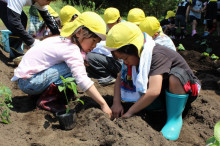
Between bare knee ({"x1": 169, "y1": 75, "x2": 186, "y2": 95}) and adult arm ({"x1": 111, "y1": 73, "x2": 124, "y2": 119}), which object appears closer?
bare knee ({"x1": 169, "y1": 75, "x2": 186, "y2": 95})

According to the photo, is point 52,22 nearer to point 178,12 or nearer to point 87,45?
point 87,45

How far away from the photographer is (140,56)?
80.3 inches

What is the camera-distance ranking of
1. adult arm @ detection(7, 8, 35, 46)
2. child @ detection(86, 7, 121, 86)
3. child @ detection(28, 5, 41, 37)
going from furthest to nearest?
1. child @ detection(28, 5, 41, 37)
2. child @ detection(86, 7, 121, 86)
3. adult arm @ detection(7, 8, 35, 46)

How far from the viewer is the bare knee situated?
203 centimetres

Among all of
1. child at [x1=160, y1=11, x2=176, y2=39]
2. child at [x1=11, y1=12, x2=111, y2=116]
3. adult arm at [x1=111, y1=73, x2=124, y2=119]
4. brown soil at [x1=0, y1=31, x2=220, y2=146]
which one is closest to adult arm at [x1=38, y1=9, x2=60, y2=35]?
brown soil at [x1=0, y1=31, x2=220, y2=146]

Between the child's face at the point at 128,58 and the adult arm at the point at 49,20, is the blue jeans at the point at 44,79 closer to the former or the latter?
the child's face at the point at 128,58

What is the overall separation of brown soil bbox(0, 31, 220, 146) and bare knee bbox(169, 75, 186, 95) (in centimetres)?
39

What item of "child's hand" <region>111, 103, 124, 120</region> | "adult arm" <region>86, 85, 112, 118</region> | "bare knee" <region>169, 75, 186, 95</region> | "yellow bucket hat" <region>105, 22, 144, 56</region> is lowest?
"child's hand" <region>111, 103, 124, 120</region>

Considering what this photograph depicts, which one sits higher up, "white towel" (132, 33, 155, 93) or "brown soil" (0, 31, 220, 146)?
"white towel" (132, 33, 155, 93)

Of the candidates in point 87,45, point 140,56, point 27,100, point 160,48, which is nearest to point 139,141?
point 140,56

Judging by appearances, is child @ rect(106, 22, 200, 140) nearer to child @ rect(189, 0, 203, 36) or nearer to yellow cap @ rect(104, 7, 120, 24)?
yellow cap @ rect(104, 7, 120, 24)

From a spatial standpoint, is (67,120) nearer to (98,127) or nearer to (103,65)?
(98,127)

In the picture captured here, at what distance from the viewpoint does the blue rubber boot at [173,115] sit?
6.63 ft

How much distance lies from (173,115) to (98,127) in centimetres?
73
